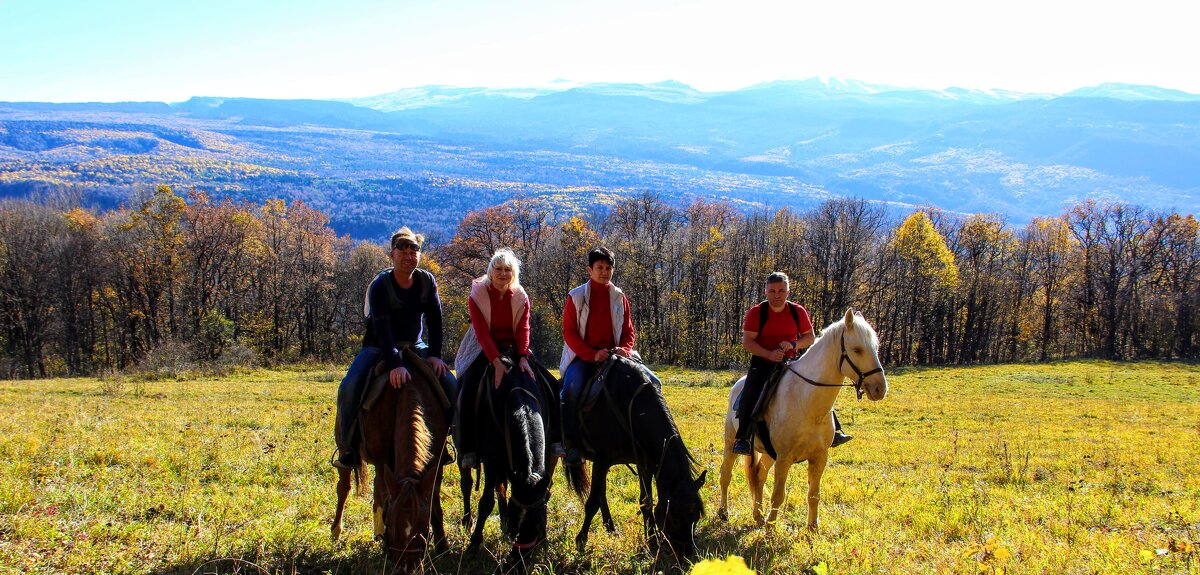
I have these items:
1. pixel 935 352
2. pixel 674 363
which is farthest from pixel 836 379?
pixel 935 352

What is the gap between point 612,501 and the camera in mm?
7766

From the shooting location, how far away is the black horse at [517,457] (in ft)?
16.0

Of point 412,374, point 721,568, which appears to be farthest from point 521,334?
point 721,568

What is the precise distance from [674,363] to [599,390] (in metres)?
39.9

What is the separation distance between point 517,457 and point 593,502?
4.57 ft

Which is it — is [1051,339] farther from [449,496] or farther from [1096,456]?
[449,496]

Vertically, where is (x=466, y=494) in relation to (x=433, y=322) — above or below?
below

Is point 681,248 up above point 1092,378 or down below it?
→ above

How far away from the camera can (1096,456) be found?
12164 mm

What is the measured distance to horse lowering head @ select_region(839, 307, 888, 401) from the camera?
6.05 meters

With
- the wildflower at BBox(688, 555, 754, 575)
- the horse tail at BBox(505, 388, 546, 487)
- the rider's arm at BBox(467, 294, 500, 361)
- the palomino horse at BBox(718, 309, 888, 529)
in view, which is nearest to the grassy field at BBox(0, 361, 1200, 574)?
the palomino horse at BBox(718, 309, 888, 529)

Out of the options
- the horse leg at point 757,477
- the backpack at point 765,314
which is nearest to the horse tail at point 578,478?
the horse leg at point 757,477

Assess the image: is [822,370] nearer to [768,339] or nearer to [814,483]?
[768,339]

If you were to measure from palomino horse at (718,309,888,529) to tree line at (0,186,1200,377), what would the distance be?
119ft
